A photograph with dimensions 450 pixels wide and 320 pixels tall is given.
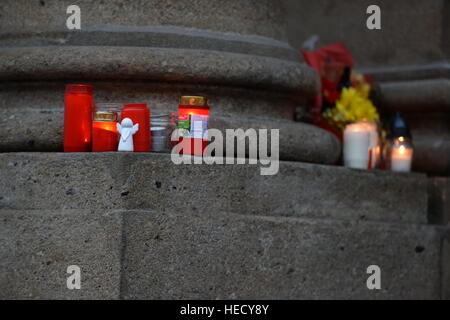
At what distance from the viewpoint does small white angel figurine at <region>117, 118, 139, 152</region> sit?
550 centimetres

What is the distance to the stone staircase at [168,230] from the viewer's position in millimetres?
5305

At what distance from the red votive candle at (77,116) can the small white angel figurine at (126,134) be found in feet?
0.66

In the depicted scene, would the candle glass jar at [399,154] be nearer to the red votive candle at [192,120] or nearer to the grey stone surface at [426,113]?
the grey stone surface at [426,113]

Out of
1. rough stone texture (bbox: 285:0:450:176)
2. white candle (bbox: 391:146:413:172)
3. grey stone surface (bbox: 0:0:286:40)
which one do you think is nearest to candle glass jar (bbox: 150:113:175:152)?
grey stone surface (bbox: 0:0:286:40)

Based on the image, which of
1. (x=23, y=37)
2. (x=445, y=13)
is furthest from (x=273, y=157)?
(x=445, y=13)

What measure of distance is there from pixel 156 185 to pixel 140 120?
0.37 meters

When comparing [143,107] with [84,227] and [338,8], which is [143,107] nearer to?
[84,227]

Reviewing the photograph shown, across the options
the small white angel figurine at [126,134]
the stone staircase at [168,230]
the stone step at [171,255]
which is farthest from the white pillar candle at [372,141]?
the small white angel figurine at [126,134]

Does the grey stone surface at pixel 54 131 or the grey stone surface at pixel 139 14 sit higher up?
the grey stone surface at pixel 139 14

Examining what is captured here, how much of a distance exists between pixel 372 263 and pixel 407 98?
1607mm

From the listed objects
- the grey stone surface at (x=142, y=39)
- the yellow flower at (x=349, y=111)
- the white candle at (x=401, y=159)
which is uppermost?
the grey stone surface at (x=142, y=39)

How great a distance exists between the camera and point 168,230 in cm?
539

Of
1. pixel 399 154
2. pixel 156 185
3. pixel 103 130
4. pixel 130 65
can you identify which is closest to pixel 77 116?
pixel 103 130

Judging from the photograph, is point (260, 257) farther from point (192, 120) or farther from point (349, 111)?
point (349, 111)
